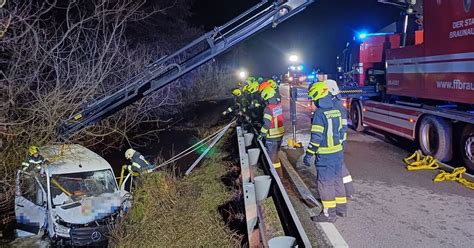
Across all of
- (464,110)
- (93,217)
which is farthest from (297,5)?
(93,217)

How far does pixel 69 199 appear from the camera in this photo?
743 centimetres

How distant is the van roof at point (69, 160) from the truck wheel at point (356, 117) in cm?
760

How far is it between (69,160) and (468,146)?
7312 mm

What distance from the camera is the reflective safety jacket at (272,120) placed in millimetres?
7806

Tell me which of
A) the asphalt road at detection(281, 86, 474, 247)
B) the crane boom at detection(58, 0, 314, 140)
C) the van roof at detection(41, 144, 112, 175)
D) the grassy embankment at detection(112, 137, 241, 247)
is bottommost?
the grassy embankment at detection(112, 137, 241, 247)

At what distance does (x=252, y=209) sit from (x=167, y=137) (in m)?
14.5

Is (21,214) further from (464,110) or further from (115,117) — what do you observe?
(464,110)

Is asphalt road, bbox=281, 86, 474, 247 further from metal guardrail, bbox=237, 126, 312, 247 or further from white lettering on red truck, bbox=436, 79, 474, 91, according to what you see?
white lettering on red truck, bbox=436, 79, 474, 91

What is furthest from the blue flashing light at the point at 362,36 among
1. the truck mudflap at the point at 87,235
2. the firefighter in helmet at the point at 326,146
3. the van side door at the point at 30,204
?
the van side door at the point at 30,204

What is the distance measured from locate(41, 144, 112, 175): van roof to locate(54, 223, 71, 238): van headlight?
1.19m

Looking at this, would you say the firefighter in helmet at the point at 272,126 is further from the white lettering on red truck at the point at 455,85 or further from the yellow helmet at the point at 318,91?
the white lettering on red truck at the point at 455,85

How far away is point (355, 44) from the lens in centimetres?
1292

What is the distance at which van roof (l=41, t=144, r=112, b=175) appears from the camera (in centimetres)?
791

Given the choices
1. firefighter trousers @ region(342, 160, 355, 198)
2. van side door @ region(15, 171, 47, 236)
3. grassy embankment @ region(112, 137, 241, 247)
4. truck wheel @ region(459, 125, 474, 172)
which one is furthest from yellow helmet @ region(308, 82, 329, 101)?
van side door @ region(15, 171, 47, 236)
